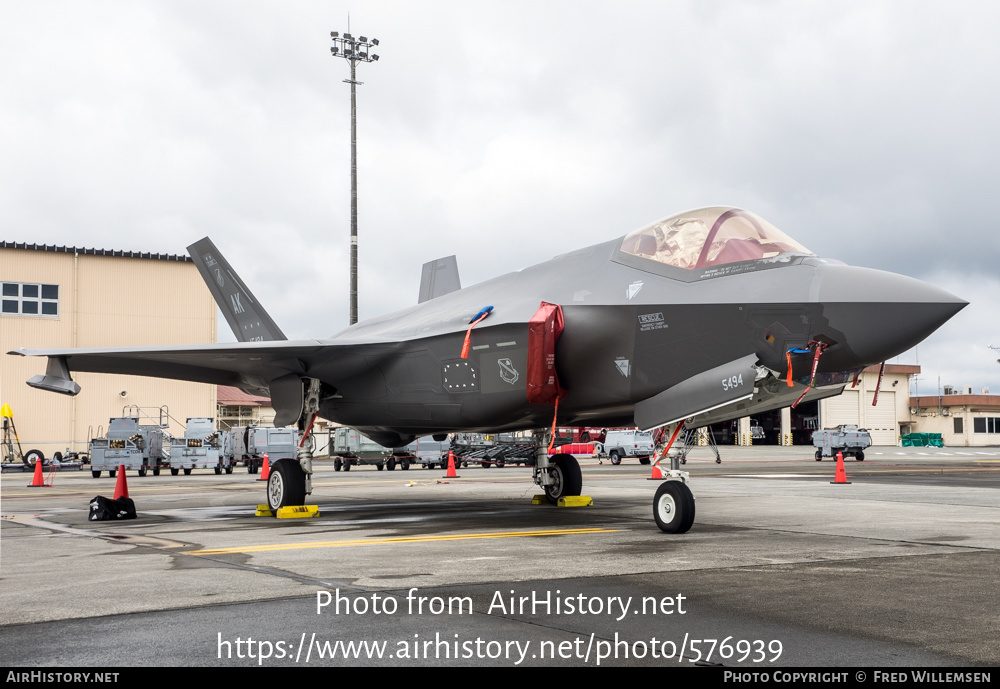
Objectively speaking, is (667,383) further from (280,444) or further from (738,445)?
(738,445)

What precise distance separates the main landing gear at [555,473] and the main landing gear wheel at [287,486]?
3625 mm

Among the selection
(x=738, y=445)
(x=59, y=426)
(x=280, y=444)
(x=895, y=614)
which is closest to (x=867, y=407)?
(x=738, y=445)

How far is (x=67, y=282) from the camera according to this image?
39219mm

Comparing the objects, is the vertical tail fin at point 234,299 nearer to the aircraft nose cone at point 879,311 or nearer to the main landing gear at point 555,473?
the main landing gear at point 555,473

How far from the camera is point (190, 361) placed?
39.3 feet

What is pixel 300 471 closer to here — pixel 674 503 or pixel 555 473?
pixel 555 473

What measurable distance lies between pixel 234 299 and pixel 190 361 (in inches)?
151

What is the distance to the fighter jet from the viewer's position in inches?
300

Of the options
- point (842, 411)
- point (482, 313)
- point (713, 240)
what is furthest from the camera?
point (842, 411)

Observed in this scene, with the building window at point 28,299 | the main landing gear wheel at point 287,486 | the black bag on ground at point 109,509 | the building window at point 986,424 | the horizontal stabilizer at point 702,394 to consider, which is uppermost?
the building window at point 28,299

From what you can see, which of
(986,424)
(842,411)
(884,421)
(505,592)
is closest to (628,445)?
(505,592)

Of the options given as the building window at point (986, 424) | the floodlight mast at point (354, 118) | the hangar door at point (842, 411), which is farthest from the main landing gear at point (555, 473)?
the building window at point (986, 424)

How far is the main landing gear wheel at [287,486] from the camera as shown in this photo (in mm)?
11562
